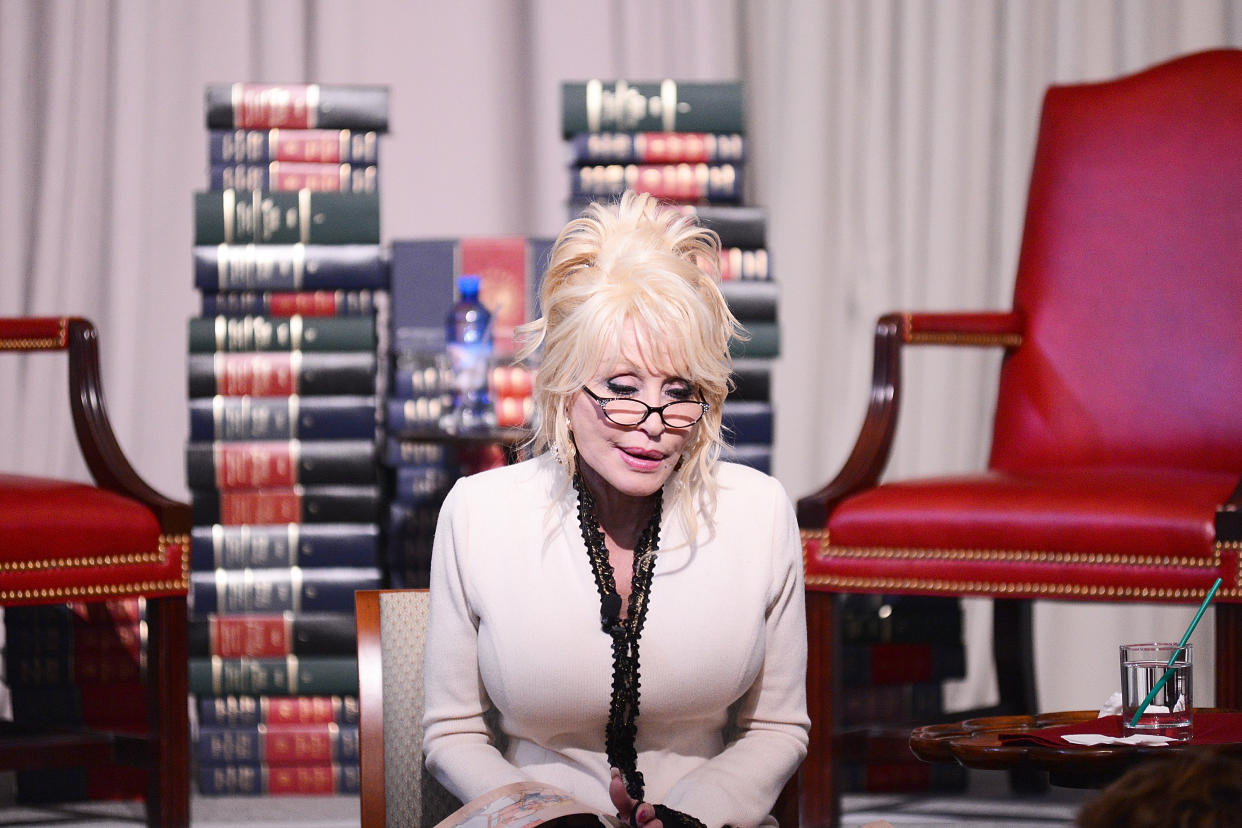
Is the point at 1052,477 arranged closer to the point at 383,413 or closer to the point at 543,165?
the point at 383,413

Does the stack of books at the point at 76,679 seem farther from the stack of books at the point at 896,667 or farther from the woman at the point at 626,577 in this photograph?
the woman at the point at 626,577

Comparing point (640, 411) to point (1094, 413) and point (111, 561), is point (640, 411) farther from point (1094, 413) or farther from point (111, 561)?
point (1094, 413)

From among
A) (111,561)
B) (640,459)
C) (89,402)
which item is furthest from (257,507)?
(640,459)

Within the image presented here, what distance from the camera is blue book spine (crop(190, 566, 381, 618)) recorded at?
8.75ft

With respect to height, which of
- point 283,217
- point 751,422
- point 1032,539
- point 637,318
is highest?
point 283,217

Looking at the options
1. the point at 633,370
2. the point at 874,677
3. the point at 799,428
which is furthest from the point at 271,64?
the point at 633,370

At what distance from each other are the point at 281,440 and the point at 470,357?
40 centimetres

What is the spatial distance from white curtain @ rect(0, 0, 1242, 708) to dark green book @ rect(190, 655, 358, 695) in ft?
2.98

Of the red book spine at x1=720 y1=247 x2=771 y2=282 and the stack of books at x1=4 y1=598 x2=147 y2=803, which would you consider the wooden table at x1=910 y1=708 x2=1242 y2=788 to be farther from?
the stack of books at x1=4 y1=598 x2=147 y2=803

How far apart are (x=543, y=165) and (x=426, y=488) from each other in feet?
3.64

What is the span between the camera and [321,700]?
267 centimetres

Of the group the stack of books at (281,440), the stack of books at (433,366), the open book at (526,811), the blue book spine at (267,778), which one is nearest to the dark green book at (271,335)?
the stack of books at (281,440)

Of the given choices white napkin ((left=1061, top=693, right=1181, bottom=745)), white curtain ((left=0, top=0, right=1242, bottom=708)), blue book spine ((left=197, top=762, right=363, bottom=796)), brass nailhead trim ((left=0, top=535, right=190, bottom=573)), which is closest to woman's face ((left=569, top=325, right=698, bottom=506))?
white napkin ((left=1061, top=693, right=1181, bottom=745))

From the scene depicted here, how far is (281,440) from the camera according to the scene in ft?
8.88
